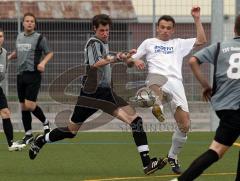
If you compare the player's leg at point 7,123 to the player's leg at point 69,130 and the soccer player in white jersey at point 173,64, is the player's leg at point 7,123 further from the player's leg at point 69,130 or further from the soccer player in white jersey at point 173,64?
the soccer player in white jersey at point 173,64

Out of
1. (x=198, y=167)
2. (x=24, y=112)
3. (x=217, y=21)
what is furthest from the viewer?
(x=217, y=21)

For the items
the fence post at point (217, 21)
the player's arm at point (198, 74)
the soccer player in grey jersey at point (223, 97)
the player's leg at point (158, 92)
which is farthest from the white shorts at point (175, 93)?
the fence post at point (217, 21)

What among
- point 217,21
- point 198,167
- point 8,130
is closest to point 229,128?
point 198,167

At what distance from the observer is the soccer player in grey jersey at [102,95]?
11.0 meters

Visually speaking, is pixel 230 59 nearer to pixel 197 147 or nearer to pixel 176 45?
pixel 176 45

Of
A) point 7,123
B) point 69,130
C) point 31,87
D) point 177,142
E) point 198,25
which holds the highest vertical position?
point 198,25

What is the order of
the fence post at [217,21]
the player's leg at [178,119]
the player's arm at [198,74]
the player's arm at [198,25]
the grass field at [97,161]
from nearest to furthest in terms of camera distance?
the player's arm at [198,74]
the player's arm at [198,25]
the grass field at [97,161]
the player's leg at [178,119]
the fence post at [217,21]

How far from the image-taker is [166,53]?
11.6m

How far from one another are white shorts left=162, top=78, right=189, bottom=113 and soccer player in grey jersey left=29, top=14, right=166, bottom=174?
0.53 metres

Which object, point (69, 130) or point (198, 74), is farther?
point (69, 130)

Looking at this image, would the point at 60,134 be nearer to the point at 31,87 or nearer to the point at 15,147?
the point at 15,147

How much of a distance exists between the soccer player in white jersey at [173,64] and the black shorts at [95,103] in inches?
22.6

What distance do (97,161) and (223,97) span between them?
14.0 ft

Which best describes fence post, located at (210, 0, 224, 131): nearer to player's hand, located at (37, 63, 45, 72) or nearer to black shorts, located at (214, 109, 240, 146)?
player's hand, located at (37, 63, 45, 72)
